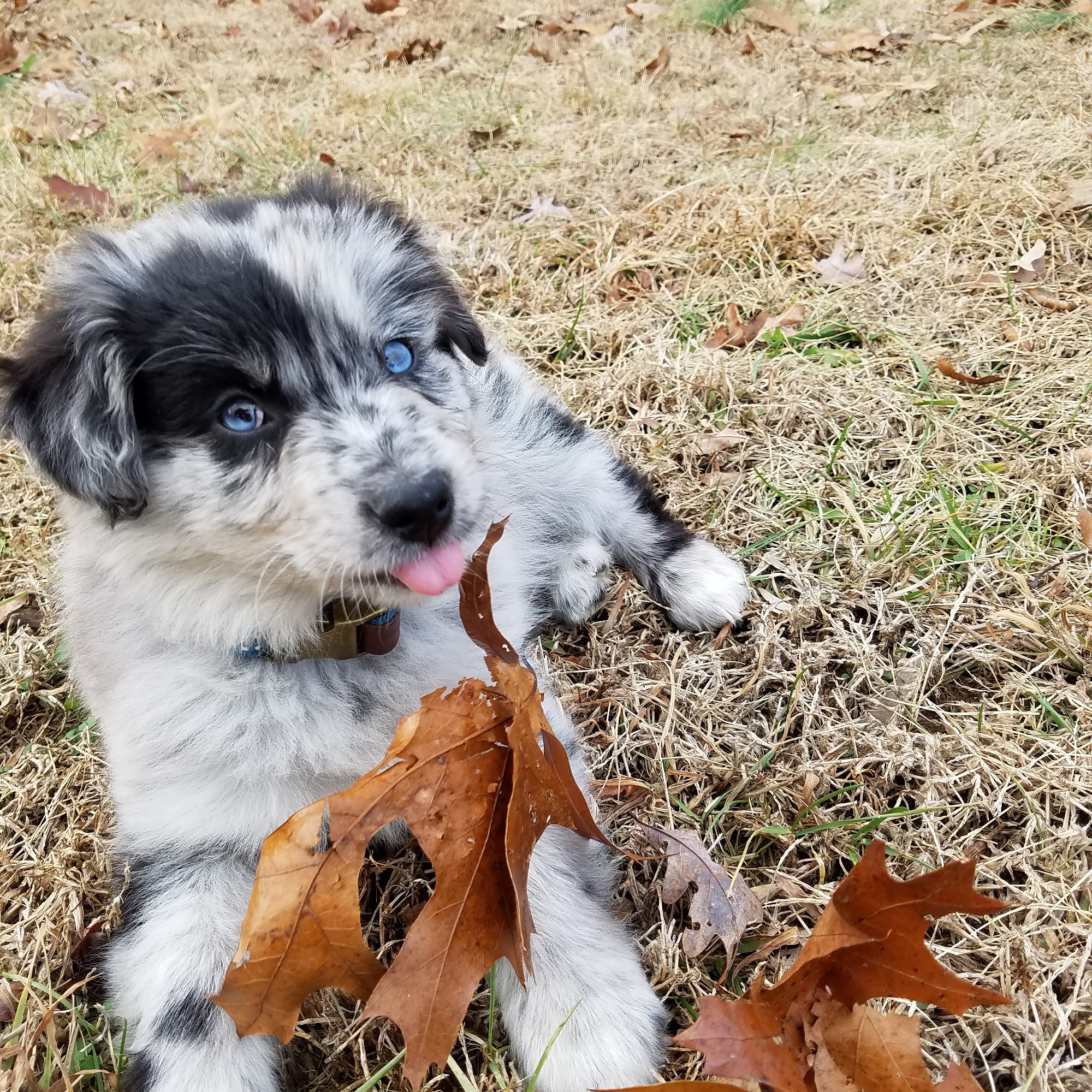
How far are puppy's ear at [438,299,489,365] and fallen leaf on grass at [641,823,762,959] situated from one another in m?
1.29

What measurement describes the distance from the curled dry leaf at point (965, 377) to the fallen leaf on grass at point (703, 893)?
2075 mm

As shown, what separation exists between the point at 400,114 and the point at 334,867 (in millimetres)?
5611

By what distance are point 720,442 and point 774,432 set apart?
20cm

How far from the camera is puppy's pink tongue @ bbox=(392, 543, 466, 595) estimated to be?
166 centimetres

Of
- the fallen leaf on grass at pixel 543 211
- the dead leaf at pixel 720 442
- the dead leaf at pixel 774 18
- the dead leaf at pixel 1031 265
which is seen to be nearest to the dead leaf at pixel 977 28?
the dead leaf at pixel 774 18

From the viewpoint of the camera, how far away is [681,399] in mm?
3322

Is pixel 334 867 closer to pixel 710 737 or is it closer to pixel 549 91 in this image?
pixel 710 737

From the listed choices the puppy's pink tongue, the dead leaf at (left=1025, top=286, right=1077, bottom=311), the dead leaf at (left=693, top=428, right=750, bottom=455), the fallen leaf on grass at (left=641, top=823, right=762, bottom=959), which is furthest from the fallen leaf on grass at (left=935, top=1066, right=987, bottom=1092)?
the dead leaf at (left=1025, top=286, right=1077, bottom=311)

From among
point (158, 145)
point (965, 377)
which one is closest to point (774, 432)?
point (965, 377)

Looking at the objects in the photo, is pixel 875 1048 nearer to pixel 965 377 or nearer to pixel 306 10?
pixel 965 377

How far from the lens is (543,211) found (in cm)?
453

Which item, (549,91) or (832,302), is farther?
(549,91)

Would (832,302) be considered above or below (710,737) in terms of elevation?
above

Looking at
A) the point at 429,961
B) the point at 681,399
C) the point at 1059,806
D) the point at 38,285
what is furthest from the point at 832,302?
the point at 38,285
